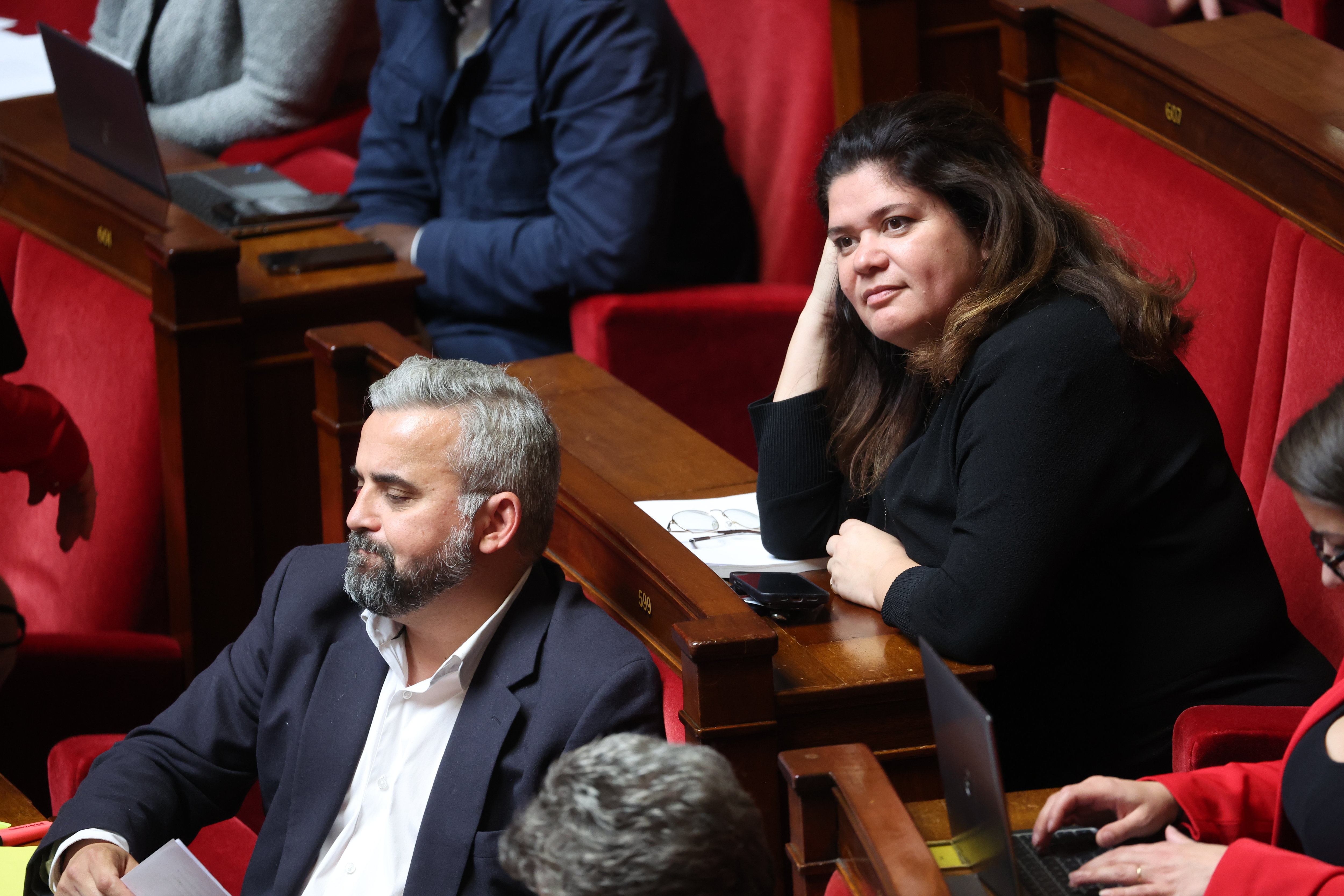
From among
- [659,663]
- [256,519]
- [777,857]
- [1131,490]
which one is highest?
[1131,490]

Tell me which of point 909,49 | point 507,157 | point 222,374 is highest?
point 909,49

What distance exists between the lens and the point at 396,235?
9.32 ft

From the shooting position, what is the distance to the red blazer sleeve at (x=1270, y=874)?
38.6 inches

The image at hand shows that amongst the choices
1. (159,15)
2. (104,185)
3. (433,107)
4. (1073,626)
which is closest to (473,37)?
(433,107)

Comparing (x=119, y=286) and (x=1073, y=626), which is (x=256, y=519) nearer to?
(x=119, y=286)

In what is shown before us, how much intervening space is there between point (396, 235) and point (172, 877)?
1.66 m

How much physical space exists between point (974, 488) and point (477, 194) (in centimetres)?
165

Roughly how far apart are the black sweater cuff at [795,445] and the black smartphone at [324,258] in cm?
103

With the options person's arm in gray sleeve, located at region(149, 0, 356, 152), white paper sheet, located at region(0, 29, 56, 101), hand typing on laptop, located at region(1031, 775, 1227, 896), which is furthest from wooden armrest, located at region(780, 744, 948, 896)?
white paper sheet, located at region(0, 29, 56, 101)

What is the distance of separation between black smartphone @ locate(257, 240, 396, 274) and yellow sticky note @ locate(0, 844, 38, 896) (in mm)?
1170

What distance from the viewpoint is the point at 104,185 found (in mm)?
2576

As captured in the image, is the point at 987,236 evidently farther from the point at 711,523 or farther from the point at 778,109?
the point at 778,109

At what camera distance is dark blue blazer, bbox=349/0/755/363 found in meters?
2.55

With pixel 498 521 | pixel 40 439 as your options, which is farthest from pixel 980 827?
pixel 40 439
